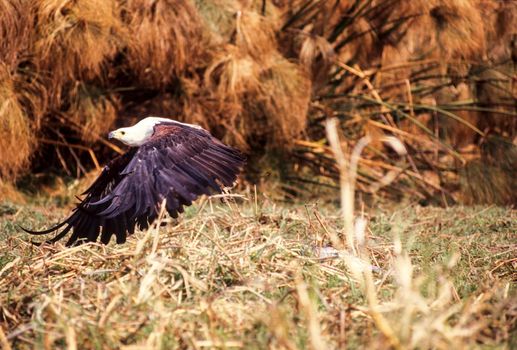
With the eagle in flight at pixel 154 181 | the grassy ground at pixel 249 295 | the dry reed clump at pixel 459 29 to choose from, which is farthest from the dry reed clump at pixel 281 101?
the grassy ground at pixel 249 295

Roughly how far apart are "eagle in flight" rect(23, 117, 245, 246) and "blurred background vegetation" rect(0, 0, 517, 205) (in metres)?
1.85

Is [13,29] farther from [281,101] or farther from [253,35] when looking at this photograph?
[281,101]

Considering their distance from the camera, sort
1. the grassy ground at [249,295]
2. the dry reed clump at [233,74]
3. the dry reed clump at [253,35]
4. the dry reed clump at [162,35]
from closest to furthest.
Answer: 1. the grassy ground at [249,295]
2. the dry reed clump at [162,35]
3. the dry reed clump at [233,74]
4. the dry reed clump at [253,35]

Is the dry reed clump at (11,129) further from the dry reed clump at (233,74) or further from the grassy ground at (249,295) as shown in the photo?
the grassy ground at (249,295)

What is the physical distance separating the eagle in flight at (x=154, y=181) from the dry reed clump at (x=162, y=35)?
1.83m

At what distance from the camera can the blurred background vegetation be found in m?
4.77

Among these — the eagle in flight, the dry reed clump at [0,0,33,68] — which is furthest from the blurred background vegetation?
the eagle in flight

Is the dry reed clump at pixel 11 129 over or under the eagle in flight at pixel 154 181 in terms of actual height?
under

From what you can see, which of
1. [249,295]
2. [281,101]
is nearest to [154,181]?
[249,295]

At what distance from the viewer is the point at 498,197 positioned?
5090 mm

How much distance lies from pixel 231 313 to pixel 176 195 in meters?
0.74

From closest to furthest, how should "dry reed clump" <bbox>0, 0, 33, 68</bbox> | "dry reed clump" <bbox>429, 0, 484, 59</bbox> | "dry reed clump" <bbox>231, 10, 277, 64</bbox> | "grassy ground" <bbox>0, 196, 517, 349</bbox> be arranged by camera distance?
"grassy ground" <bbox>0, 196, 517, 349</bbox> < "dry reed clump" <bbox>0, 0, 33, 68</bbox> < "dry reed clump" <bbox>231, 10, 277, 64</bbox> < "dry reed clump" <bbox>429, 0, 484, 59</bbox>

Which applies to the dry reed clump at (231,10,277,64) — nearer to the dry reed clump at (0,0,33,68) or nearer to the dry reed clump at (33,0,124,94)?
the dry reed clump at (33,0,124,94)

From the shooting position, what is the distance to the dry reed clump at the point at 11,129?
4602 millimetres
